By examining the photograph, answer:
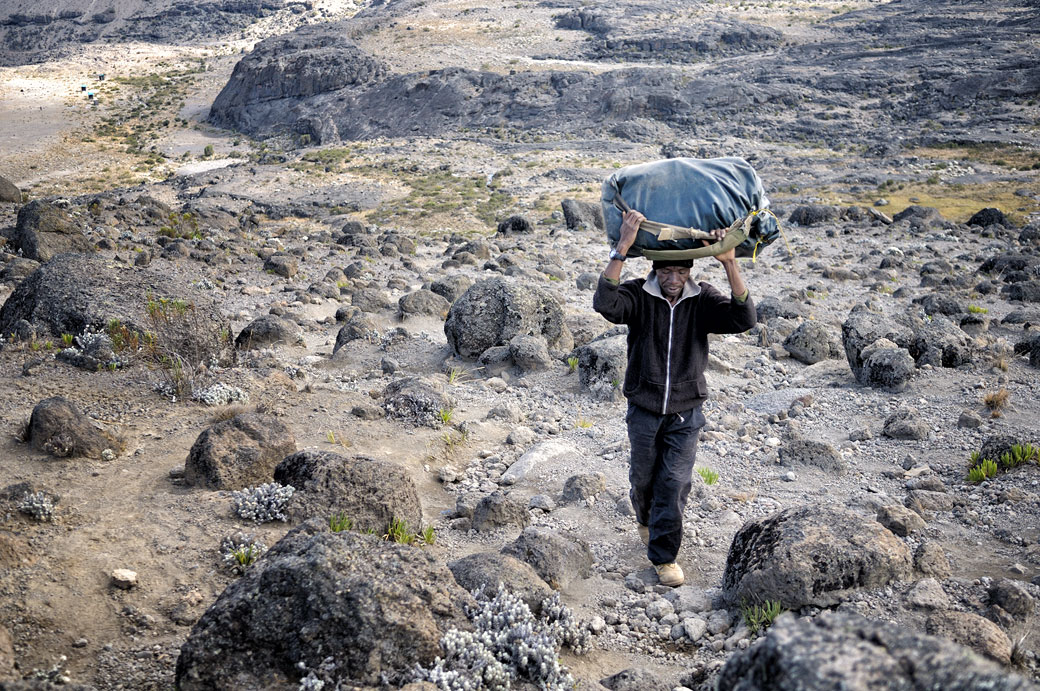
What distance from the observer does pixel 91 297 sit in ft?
25.8

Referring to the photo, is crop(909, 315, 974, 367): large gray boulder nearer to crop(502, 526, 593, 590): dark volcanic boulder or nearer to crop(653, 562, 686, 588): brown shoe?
crop(653, 562, 686, 588): brown shoe

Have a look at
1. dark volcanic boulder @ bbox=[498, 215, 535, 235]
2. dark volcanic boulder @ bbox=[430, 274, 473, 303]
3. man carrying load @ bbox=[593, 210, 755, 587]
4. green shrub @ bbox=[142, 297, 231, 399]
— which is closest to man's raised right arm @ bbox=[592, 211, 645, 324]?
man carrying load @ bbox=[593, 210, 755, 587]

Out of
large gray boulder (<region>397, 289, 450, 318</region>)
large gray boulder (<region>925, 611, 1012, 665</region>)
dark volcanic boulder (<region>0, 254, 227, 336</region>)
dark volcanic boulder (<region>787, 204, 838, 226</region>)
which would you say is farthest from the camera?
dark volcanic boulder (<region>787, 204, 838, 226</region>)

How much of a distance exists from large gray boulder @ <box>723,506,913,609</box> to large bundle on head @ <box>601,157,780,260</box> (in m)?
1.54

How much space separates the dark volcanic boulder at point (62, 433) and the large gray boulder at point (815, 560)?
14.5 feet

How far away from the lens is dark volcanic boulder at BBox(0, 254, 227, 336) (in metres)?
7.66

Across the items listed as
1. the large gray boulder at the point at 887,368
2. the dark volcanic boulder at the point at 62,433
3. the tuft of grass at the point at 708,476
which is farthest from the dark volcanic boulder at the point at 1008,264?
the dark volcanic boulder at the point at 62,433

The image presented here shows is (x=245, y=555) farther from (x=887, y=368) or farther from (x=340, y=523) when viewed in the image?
(x=887, y=368)

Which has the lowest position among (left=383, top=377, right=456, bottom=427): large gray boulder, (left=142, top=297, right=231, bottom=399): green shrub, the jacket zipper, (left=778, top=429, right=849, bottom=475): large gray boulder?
(left=778, top=429, right=849, bottom=475): large gray boulder

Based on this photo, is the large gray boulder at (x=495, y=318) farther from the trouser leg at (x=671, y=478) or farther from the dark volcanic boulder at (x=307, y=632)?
the dark volcanic boulder at (x=307, y=632)

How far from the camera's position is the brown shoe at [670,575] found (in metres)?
4.46

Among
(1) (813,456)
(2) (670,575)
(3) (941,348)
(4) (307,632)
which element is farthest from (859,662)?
(3) (941,348)

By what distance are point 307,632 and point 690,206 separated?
2.83m

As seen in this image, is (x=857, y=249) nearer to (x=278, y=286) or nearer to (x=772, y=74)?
(x=278, y=286)
